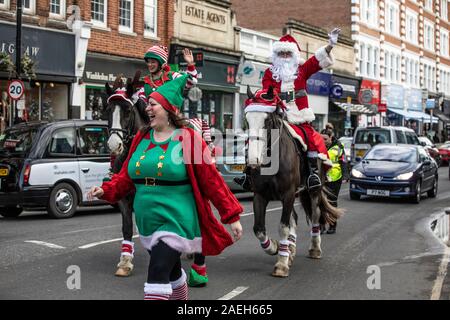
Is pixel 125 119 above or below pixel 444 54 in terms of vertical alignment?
below

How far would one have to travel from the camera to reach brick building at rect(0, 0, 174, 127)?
20.6 meters

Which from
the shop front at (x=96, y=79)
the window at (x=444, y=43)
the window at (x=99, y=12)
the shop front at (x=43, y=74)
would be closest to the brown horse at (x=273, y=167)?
the shop front at (x=43, y=74)

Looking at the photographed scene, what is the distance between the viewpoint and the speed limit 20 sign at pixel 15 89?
57.9ft

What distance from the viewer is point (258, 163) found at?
7.34 meters

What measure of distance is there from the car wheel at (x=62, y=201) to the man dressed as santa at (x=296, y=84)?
5430 mm

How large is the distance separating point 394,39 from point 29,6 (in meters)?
36.6

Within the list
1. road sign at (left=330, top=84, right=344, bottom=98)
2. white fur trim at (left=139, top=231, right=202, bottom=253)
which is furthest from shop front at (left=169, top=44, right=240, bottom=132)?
white fur trim at (left=139, top=231, right=202, bottom=253)

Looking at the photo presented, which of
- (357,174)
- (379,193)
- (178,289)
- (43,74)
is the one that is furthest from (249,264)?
(43,74)

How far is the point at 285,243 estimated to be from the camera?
309 inches

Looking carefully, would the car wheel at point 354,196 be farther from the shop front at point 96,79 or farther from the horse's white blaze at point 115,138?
the horse's white blaze at point 115,138

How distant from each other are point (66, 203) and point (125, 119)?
590cm

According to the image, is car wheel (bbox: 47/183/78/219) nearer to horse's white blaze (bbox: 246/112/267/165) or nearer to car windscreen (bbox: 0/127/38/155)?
car windscreen (bbox: 0/127/38/155)

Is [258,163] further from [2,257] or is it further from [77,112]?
[77,112]

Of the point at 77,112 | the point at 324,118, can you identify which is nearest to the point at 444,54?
the point at 324,118
